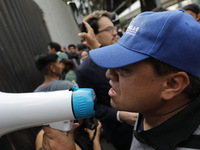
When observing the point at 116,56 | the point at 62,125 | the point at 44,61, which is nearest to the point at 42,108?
the point at 62,125

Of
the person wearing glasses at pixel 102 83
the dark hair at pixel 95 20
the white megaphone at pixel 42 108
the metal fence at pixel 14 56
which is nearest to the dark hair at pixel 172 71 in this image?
the white megaphone at pixel 42 108

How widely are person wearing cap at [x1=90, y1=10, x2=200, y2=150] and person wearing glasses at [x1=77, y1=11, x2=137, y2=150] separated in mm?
656

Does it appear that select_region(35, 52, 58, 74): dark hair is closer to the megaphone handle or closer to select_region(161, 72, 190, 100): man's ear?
the megaphone handle

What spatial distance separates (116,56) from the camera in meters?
0.72

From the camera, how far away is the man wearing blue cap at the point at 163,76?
60cm

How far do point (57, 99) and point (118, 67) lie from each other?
328 mm

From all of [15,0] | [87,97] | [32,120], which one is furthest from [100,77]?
[15,0]

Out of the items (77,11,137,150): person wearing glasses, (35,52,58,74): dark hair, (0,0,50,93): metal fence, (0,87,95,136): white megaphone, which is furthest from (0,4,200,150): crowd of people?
(35,52,58,74): dark hair

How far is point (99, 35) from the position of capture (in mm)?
1703

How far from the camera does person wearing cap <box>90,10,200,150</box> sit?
0.60 m

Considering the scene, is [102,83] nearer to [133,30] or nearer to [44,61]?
[133,30]

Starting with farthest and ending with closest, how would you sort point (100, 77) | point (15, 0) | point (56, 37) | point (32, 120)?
1. point (56, 37)
2. point (15, 0)
3. point (100, 77)
4. point (32, 120)

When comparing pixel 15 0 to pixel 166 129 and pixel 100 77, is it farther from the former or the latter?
pixel 166 129

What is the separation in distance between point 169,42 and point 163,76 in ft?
0.42
